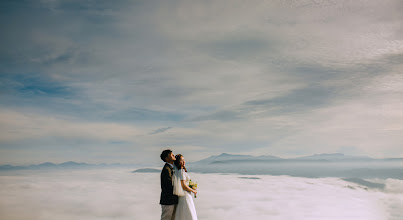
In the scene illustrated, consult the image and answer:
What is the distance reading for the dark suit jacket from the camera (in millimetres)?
7887

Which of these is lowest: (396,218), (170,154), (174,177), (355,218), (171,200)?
(396,218)

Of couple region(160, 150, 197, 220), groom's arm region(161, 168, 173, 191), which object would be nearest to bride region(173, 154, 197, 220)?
couple region(160, 150, 197, 220)

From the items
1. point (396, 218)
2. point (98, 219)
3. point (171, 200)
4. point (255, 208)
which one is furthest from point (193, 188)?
point (396, 218)

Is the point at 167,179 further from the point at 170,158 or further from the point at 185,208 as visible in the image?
the point at 185,208

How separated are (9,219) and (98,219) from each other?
804 centimetres

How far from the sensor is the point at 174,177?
7.95 metres

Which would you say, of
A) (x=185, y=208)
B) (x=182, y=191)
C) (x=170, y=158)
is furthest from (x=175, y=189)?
(x=170, y=158)

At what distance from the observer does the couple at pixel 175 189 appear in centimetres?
795

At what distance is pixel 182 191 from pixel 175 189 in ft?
0.72

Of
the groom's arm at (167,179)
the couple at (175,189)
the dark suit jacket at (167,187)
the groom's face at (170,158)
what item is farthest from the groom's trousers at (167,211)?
the groom's face at (170,158)

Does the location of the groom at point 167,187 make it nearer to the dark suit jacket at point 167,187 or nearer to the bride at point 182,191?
the dark suit jacket at point 167,187

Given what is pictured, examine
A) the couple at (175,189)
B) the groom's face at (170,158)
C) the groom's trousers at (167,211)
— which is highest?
the groom's face at (170,158)

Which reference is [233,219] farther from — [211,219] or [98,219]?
[98,219]

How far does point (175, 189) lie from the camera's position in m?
7.97
